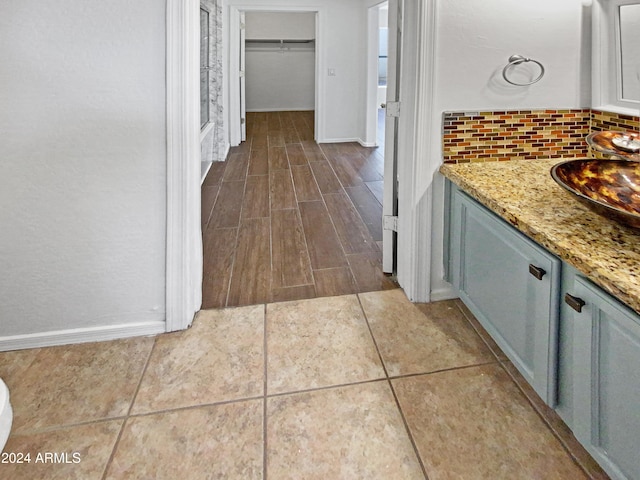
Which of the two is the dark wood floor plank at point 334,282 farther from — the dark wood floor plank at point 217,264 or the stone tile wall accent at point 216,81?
the stone tile wall accent at point 216,81

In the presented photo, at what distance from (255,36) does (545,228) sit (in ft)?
31.6

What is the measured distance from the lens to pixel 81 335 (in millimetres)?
1938

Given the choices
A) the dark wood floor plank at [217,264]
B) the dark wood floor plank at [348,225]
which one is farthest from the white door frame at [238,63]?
the dark wood floor plank at [217,264]

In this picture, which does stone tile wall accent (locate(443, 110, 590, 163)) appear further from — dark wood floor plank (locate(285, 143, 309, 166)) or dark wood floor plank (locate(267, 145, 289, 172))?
dark wood floor plank (locate(285, 143, 309, 166))

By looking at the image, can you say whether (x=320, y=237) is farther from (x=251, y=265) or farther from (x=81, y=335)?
(x=81, y=335)

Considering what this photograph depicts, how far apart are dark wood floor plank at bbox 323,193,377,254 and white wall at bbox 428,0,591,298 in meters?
1.12

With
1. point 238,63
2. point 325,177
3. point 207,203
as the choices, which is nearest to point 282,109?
point 238,63

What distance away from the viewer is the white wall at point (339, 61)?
613 centimetres

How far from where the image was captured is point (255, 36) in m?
9.59

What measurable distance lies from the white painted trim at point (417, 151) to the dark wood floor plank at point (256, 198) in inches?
66.5

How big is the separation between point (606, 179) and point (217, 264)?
2060mm

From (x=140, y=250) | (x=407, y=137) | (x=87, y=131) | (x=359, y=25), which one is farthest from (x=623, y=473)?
(x=359, y=25)

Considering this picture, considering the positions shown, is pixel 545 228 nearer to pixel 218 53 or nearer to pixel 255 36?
pixel 218 53

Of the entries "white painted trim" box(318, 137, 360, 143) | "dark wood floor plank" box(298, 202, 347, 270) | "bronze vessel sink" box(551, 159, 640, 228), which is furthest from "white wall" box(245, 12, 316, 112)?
"bronze vessel sink" box(551, 159, 640, 228)
